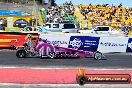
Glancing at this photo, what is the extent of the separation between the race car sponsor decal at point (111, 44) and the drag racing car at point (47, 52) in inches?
167

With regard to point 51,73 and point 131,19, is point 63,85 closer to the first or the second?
point 51,73

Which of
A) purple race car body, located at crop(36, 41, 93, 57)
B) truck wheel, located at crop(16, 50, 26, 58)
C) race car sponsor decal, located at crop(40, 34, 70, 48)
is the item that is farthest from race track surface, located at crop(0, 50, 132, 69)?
race car sponsor decal, located at crop(40, 34, 70, 48)

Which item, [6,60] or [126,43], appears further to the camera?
[126,43]

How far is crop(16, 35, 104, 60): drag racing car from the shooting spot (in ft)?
71.0

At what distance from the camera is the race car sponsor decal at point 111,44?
26.5 metres

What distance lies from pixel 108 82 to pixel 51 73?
351cm

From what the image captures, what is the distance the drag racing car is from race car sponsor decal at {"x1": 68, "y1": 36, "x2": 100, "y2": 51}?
11.8 ft

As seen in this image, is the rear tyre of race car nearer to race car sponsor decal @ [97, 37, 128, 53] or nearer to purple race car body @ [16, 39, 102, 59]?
purple race car body @ [16, 39, 102, 59]

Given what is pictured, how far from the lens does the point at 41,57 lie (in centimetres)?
2203

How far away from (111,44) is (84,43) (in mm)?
1846

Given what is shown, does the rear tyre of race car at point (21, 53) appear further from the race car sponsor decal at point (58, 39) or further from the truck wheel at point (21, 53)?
the race car sponsor decal at point (58, 39)

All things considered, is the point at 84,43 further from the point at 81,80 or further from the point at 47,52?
the point at 81,80

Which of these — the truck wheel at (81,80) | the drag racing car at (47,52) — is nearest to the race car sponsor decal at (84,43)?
the drag racing car at (47,52)

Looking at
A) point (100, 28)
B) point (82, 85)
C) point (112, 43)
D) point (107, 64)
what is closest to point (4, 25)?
point (100, 28)
